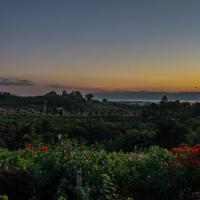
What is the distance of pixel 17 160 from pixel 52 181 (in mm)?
1863

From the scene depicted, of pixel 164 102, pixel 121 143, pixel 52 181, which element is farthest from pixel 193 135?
pixel 164 102

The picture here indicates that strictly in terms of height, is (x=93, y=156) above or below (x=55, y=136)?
above

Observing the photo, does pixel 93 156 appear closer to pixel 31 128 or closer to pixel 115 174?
pixel 115 174

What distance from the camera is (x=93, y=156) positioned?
7.91 m

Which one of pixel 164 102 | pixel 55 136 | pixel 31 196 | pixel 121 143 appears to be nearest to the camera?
pixel 31 196

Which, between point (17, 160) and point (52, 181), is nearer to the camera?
point (52, 181)

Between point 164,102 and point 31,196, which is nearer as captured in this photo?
point 31,196

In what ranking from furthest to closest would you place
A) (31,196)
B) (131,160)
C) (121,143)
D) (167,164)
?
(121,143), (131,160), (167,164), (31,196)

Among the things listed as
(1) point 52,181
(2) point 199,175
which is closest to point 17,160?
A: (1) point 52,181

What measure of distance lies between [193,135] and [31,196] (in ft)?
47.1

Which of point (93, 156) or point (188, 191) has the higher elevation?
point (93, 156)

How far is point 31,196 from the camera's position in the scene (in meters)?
7.22

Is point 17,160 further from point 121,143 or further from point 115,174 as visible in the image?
point 121,143

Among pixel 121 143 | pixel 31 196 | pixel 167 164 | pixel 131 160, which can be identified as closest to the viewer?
pixel 31 196
